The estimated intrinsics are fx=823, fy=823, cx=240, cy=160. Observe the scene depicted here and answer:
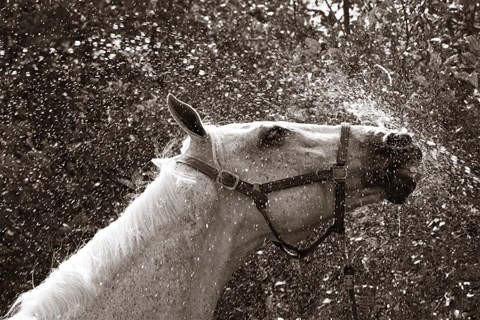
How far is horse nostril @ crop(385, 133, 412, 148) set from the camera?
458cm

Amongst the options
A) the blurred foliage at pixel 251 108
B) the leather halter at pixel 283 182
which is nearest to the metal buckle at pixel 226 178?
the leather halter at pixel 283 182

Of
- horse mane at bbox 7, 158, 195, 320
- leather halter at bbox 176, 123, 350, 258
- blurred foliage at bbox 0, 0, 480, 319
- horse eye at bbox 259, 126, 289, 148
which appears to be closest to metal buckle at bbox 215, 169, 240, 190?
leather halter at bbox 176, 123, 350, 258

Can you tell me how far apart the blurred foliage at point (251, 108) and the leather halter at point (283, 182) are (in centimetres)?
134

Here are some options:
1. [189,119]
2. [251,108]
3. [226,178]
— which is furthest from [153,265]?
[251,108]

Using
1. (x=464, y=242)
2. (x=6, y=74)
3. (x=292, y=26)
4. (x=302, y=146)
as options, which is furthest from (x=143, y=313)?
(x=6, y=74)

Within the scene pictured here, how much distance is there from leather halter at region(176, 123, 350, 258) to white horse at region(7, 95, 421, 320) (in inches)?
0.5

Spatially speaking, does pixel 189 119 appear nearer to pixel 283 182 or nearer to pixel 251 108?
pixel 283 182

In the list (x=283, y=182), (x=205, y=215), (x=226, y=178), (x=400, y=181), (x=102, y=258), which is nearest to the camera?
(x=102, y=258)

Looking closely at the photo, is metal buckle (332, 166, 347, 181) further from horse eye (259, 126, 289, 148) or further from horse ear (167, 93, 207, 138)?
horse ear (167, 93, 207, 138)

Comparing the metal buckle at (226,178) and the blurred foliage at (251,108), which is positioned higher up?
the metal buckle at (226,178)

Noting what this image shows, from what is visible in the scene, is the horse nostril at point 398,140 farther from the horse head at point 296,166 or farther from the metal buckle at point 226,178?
the metal buckle at point 226,178

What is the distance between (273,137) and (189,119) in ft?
1.60

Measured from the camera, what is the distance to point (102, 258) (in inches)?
160

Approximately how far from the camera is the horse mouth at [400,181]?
463cm
